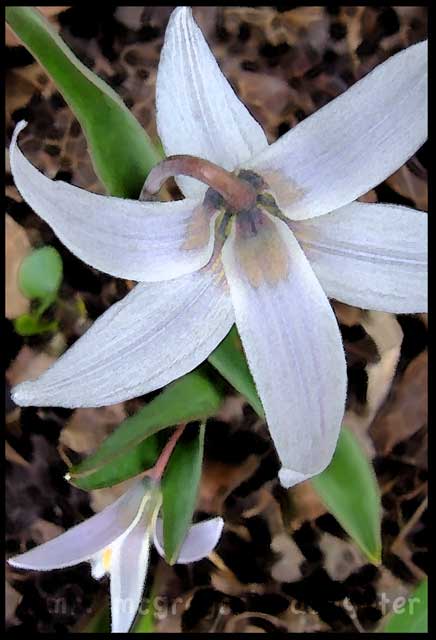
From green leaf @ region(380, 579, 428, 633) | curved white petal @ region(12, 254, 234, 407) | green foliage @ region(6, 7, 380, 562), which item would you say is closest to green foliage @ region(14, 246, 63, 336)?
green foliage @ region(6, 7, 380, 562)

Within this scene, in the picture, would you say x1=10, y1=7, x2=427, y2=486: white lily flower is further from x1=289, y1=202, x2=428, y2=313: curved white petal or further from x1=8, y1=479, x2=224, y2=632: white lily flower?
x1=8, y1=479, x2=224, y2=632: white lily flower

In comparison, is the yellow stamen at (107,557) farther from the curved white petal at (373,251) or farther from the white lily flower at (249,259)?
→ the curved white petal at (373,251)

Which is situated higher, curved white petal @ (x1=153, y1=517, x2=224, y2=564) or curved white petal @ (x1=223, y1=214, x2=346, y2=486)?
curved white petal @ (x1=223, y1=214, x2=346, y2=486)

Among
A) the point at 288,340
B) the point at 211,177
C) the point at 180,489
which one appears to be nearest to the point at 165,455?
the point at 180,489

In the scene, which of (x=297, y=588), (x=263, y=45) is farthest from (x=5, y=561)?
(x=263, y=45)

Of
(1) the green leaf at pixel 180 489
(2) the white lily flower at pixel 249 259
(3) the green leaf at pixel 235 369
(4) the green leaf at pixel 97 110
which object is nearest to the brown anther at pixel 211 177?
(2) the white lily flower at pixel 249 259

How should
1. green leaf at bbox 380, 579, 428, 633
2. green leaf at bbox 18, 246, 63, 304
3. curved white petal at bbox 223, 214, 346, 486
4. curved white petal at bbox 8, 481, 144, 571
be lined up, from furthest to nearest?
green leaf at bbox 18, 246, 63, 304, green leaf at bbox 380, 579, 428, 633, curved white petal at bbox 8, 481, 144, 571, curved white petal at bbox 223, 214, 346, 486

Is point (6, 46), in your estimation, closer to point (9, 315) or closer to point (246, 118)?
point (9, 315)
